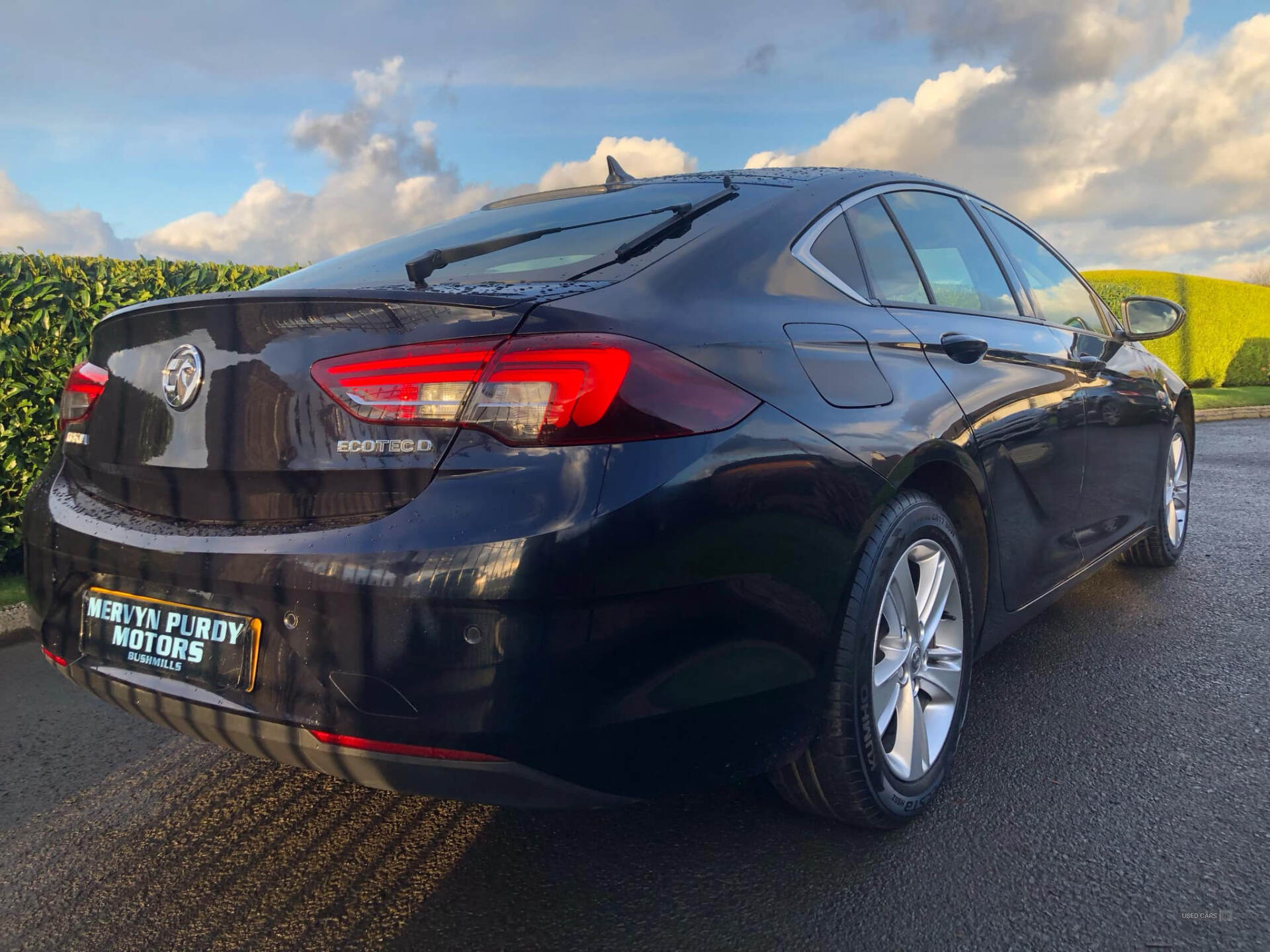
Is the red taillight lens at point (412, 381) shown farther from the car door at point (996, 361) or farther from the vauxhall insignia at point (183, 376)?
the car door at point (996, 361)

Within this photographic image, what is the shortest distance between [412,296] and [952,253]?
6.31ft

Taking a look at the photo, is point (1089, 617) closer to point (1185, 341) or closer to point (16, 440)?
point (16, 440)

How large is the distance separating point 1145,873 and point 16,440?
486 cm

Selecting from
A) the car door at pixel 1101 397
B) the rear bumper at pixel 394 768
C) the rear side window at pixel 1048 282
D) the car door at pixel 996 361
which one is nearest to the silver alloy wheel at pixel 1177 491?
the car door at pixel 1101 397

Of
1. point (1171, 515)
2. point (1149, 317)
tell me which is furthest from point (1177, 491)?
point (1149, 317)

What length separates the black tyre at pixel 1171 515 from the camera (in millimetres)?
4430

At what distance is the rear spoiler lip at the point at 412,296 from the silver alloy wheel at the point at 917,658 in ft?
3.22

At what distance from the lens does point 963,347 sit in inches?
103

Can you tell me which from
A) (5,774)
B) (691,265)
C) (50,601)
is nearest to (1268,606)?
(691,265)

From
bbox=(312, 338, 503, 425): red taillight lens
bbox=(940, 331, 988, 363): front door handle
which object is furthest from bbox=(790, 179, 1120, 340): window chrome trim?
bbox=(312, 338, 503, 425): red taillight lens

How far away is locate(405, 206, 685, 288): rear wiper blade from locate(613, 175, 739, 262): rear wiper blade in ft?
0.04

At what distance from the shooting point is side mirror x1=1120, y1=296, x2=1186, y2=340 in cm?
412

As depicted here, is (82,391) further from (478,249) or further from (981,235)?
(981,235)

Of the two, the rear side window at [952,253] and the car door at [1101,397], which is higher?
the rear side window at [952,253]
